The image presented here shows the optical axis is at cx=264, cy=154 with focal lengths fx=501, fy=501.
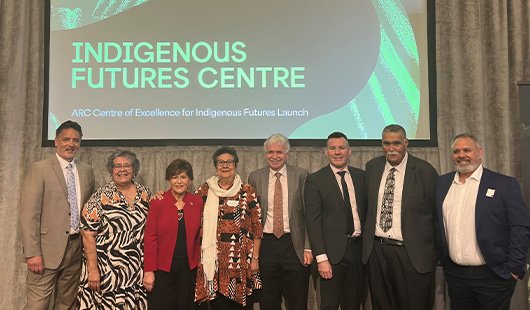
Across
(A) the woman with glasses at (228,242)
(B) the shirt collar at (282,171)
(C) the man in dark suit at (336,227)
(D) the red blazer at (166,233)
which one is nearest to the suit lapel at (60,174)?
(D) the red blazer at (166,233)

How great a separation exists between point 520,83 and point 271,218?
2.38 m

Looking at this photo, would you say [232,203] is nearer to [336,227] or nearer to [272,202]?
[272,202]

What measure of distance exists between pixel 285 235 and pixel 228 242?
46 centimetres

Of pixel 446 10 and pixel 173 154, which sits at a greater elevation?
pixel 446 10

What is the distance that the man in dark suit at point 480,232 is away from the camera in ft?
10.0

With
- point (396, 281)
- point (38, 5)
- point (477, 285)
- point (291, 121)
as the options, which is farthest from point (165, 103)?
point (477, 285)

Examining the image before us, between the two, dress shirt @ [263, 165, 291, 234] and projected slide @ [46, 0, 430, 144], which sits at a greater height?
projected slide @ [46, 0, 430, 144]

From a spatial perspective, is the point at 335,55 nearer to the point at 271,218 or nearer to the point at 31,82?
the point at 271,218

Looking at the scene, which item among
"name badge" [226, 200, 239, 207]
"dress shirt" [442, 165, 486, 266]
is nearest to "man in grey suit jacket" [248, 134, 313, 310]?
"name badge" [226, 200, 239, 207]

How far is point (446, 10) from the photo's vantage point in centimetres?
469

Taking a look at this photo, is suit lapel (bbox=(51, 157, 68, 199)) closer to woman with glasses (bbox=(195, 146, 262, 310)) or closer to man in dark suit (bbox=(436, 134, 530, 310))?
woman with glasses (bbox=(195, 146, 262, 310))

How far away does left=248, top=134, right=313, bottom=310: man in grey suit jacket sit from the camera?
361cm

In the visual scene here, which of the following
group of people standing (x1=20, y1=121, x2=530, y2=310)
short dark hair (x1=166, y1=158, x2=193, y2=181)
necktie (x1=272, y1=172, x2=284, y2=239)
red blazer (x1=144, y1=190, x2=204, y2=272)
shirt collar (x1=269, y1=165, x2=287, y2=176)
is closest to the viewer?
group of people standing (x1=20, y1=121, x2=530, y2=310)

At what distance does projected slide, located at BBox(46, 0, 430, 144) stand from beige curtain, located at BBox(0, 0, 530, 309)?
0.61 ft
